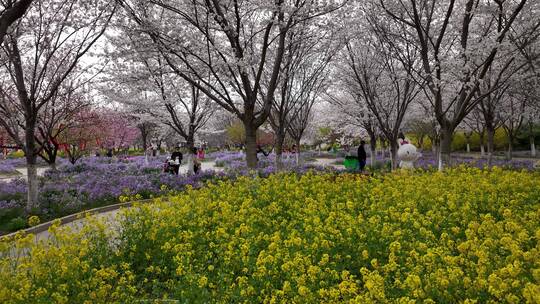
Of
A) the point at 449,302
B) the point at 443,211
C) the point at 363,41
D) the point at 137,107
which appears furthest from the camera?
the point at 137,107

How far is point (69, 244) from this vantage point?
5.65 meters

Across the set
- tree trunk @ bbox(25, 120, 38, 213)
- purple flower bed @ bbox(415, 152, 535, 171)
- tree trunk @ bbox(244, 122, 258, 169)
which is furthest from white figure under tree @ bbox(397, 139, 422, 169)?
tree trunk @ bbox(25, 120, 38, 213)

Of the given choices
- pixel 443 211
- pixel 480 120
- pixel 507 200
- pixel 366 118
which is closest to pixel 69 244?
pixel 443 211

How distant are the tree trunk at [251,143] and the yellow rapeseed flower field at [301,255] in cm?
345

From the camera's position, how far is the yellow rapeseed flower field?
3.85 m

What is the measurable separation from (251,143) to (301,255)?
8.91 meters

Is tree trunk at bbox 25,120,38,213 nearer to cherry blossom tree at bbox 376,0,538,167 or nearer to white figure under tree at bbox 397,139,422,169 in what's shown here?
cherry blossom tree at bbox 376,0,538,167

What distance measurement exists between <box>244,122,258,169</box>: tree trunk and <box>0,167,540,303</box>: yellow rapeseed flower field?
345 centimetres

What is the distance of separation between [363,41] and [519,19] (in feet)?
19.5

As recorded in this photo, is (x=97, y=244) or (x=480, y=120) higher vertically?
(x=480, y=120)

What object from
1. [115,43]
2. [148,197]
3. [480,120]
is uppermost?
[115,43]

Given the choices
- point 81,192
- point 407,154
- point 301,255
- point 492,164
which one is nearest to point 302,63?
point 407,154

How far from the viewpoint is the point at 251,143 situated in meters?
13.4

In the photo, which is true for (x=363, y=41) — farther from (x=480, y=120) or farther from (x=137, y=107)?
(x=480, y=120)
